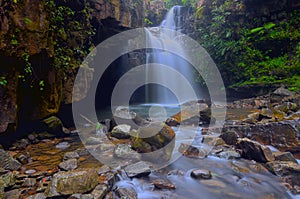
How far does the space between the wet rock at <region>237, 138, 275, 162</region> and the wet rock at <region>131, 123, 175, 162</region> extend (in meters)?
1.36

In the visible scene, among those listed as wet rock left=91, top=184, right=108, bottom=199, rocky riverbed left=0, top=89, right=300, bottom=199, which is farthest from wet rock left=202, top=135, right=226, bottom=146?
wet rock left=91, top=184, right=108, bottom=199

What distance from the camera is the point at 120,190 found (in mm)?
2734

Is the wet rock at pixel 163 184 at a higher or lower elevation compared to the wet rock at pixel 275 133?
lower

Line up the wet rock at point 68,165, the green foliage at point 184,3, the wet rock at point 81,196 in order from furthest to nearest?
1. the green foliage at point 184,3
2. the wet rock at point 68,165
3. the wet rock at point 81,196

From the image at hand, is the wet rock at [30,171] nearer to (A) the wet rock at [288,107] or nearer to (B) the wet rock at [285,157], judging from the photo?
(B) the wet rock at [285,157]

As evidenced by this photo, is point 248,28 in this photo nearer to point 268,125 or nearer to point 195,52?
point 195,52

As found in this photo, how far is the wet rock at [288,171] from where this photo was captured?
294 centimetres

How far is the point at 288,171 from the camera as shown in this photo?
312cm

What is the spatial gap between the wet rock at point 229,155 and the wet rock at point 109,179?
2.09m

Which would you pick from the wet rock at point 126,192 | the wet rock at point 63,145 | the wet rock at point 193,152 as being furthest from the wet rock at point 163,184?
the wet rock at point 63,145

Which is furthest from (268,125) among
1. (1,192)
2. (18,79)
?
(18,79)

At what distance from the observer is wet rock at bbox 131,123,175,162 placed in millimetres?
3807

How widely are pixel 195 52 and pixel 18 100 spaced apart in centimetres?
1292

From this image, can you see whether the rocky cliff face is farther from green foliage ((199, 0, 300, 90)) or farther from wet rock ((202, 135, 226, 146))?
green foliage ((199, 0, 300, 90))
